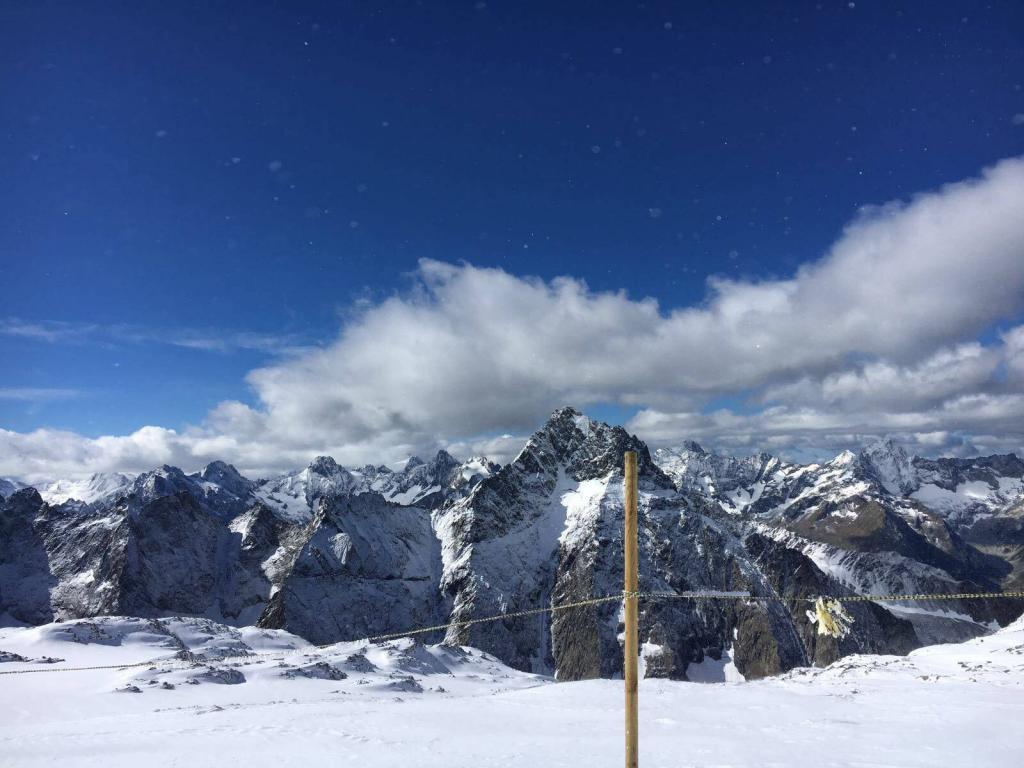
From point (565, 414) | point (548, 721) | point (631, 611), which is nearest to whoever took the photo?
point (631, 611)

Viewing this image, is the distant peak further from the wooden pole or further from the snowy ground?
the wooden pole

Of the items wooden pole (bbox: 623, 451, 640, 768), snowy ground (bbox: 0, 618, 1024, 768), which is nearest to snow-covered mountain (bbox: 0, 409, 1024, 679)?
snowy ground (bbox: 0, 618, 1024, 768)

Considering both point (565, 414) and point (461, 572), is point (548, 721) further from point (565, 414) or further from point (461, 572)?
point (565, 414)

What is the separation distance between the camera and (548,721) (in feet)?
92.6

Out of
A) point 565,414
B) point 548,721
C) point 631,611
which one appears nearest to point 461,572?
point 565,414

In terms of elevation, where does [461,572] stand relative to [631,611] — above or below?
below

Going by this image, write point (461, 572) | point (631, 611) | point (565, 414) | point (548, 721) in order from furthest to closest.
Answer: point (565, 414), point (461, 572), point (548, 721), point (631, 611)

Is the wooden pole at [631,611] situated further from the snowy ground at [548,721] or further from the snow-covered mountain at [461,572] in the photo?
the snow-covered mountain at [461,572]

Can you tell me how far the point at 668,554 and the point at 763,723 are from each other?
407 ft

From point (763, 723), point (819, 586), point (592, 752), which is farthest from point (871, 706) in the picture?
point (819, 586)

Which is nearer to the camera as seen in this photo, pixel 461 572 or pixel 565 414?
pixel 461 572

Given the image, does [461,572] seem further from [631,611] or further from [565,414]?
[631,611]

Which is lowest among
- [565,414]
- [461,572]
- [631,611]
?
[461,572]

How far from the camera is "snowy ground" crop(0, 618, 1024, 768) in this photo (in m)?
20.5
